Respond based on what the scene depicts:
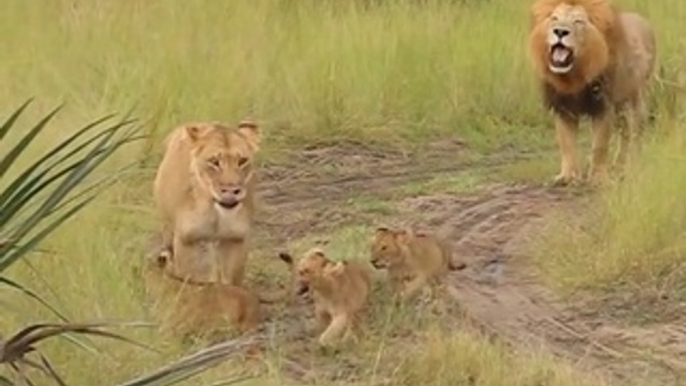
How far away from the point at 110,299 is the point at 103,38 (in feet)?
15.4

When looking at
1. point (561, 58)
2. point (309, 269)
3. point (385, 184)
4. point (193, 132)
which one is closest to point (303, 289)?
point (309, 269)

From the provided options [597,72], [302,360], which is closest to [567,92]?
[597,72]

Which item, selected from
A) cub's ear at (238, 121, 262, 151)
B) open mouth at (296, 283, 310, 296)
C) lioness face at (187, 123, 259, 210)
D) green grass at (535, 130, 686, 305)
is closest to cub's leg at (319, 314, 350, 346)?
open mouth at (296, 283, 310, 296)

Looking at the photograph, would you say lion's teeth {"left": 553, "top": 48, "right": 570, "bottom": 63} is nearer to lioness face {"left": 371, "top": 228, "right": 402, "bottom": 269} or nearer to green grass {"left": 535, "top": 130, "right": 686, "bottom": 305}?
green grass {"left": 535, "top": 130, "right": 686, "bottom": 305}

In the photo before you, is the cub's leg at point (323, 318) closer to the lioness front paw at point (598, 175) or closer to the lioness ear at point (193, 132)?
the lioness ear at point (193, 132)

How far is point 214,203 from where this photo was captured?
690cm

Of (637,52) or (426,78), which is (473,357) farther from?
(426,78)

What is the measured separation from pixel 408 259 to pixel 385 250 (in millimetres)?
127

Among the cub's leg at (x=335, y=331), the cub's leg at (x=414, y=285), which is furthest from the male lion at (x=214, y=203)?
the cub's leg at (x=414, y=285)

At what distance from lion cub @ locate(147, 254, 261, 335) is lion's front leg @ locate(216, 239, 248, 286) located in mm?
205

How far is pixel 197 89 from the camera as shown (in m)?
10.1

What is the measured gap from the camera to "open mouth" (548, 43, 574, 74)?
9250mm

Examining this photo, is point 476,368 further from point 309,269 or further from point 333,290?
point 309,269

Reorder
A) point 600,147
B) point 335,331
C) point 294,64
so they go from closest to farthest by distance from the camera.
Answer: point 335,331
point 600,147
point 294,64
